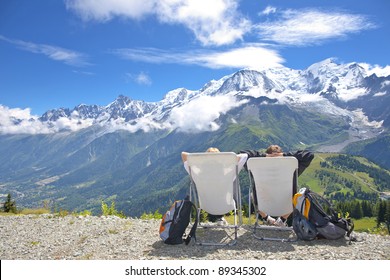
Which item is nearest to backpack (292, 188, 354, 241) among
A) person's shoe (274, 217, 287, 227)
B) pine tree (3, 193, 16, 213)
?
person's shoe (274, 217, 287, 227)

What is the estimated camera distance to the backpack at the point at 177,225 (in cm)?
777

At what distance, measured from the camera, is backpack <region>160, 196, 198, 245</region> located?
777cm

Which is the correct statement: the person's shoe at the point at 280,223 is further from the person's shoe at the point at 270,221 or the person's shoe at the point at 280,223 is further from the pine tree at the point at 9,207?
the pine tree at the point at 9,207

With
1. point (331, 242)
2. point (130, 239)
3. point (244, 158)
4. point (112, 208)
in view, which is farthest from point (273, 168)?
point (112, 208)

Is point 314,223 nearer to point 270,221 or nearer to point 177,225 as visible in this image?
point 270,221

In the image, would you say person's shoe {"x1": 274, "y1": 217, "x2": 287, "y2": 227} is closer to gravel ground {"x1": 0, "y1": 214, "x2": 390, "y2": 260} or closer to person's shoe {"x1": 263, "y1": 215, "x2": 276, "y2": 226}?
person's shoe {"x1": 263, "y1": 215, "x2": 276, "y2": 226}

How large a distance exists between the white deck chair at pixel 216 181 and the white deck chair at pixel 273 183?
0.53 metres

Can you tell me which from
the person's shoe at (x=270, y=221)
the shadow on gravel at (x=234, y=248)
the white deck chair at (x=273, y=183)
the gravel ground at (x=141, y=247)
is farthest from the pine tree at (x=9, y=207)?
the white deck chair at (x=273, y=183)

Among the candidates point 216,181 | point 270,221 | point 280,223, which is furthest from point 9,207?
point 280,223

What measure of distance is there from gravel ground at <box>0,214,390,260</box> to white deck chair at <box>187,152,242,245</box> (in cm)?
76

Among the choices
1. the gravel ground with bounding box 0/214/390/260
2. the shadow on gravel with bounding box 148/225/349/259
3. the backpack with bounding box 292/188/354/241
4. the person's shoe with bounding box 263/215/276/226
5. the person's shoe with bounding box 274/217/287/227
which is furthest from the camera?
the person's shoe with bounding box 263/215/276/226

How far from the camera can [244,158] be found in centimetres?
872

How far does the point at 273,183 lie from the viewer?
339 inches
